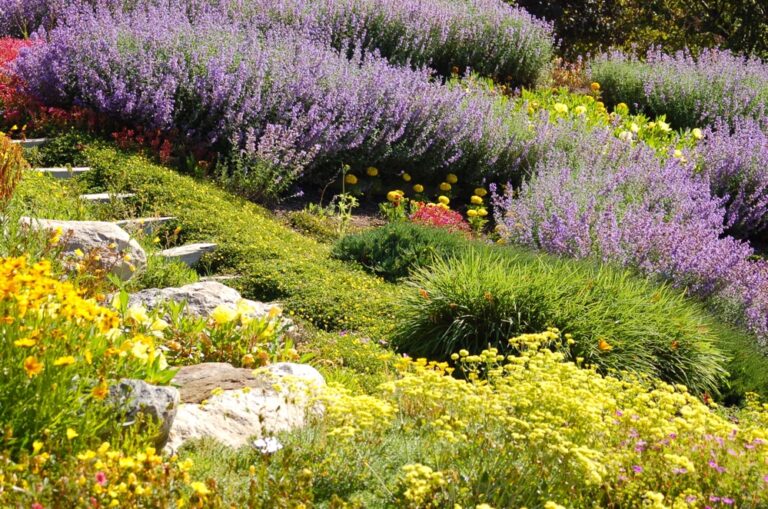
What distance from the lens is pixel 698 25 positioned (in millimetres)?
17172

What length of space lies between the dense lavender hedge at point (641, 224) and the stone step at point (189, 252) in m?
2.50

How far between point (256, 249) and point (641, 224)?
2.95 m

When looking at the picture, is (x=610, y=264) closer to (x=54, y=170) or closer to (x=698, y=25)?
(x=54, y=170)

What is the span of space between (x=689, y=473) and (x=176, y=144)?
6058mm

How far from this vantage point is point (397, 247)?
287 inches

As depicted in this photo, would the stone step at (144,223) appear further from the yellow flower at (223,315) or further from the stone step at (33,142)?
the yellow flower at (223,315)

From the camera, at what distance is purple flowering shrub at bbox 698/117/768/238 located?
937cm

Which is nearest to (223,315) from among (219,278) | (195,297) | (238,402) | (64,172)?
(238,402)

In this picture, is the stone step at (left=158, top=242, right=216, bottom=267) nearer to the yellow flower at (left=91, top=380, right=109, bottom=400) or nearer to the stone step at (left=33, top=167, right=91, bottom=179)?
the stone step at (left=33, top=167, right=91, bottom=179)

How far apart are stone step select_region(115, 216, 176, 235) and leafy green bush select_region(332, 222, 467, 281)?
1.38 meters

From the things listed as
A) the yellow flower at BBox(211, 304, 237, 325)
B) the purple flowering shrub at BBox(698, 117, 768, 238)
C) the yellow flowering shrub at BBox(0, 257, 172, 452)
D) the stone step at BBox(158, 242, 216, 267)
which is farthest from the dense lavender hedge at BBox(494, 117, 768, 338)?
the yellow flowering shrub at BBox(0, 257, 172, 452)

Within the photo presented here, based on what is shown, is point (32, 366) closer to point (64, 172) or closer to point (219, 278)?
point (219, 278)

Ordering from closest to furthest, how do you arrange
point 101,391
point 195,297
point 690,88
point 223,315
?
point 101,391
point 223,315
point 195,297
point 690,88

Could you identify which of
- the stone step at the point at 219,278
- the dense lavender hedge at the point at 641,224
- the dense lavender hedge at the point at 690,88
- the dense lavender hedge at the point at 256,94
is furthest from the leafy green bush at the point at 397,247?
the dense lavender hedge at the point at 690,88
